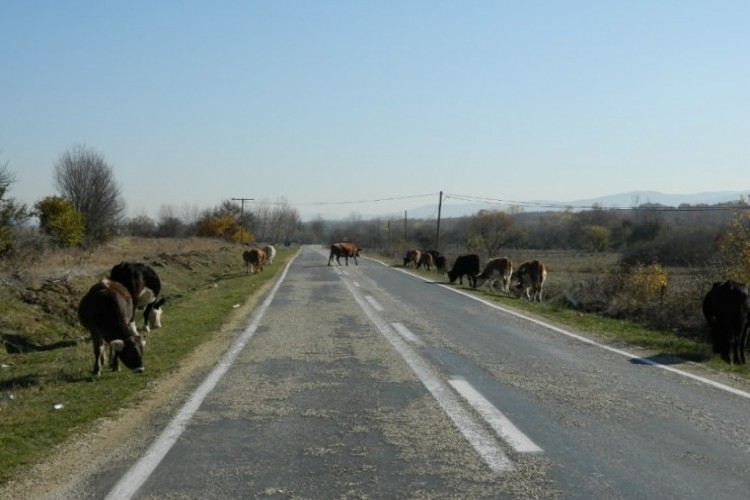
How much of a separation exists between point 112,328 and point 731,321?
34.0 ft

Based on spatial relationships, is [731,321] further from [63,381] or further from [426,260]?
[426,260]

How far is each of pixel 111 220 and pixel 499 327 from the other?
191ft

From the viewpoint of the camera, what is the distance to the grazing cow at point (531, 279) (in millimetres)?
28500

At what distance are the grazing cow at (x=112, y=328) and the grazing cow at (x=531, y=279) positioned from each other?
801 inches

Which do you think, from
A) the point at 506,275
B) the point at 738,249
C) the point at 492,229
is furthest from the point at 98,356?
the point at 492,229

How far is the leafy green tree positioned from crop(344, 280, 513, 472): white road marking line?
39.9 m

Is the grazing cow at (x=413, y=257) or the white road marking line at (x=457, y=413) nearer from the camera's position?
the white road marking line at (x=457, y=413)

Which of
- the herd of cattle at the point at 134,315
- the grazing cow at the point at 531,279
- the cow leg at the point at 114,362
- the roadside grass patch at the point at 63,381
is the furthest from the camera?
the grazing cow at the point at 531,279

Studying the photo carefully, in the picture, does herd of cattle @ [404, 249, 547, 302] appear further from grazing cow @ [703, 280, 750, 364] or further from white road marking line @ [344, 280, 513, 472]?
white road marking line @ [344, 280, 513, 472]

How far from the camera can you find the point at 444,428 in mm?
6785

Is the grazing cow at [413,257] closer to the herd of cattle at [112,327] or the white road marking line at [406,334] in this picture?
the white road marking line at [406,334]

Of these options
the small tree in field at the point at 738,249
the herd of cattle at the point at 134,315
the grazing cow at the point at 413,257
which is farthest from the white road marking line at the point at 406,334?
the grazing cow at the point at 413,257

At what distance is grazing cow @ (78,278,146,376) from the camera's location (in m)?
9.77

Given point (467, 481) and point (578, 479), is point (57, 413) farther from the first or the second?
point (578, 479)
